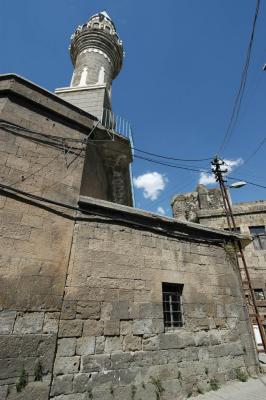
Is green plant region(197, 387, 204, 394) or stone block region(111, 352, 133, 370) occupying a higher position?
stone block region(111, 352, 133, 370)

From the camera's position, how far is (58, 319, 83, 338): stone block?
396cm

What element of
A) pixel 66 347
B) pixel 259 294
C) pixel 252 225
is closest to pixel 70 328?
pixel 66 347

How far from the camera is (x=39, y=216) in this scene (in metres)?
4.46

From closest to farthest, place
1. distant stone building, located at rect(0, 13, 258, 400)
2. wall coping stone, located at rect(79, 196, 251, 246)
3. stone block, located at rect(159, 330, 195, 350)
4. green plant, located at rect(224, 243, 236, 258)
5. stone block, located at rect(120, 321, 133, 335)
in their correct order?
distant stone building, located at rect(0, 13, 258, 400) < stone block, located at rect(120, 321, 133, 335) < stone block, located at rect(159, 330, 195, 350) < wall coping stone, located at rect(79, 196, 251, 246) < green plant, located at rect(224, 243, 236, 258)

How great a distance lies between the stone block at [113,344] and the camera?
4.20 m

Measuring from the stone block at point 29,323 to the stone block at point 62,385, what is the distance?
2.46 feet

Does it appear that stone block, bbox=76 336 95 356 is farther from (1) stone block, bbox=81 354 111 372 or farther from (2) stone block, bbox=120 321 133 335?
(2) stone block, bbox=120 321 133 335

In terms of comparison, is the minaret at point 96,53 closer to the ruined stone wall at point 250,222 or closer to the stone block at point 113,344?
the stone block at point 113,344

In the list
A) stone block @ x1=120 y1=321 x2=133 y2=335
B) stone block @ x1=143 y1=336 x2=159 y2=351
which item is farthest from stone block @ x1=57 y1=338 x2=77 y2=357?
stone block @ x1=143 y1=336 x2=159 y2=351

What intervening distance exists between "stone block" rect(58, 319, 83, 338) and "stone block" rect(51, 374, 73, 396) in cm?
56

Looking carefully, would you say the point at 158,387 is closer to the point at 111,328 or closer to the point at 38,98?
the point at 111,328

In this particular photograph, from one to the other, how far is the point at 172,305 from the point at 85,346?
6.87 ft

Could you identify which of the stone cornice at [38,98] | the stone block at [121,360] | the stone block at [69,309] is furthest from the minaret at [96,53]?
the stone block at [121,360]

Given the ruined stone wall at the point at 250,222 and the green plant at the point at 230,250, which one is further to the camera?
the ruined stone wall at the point at 250,222
